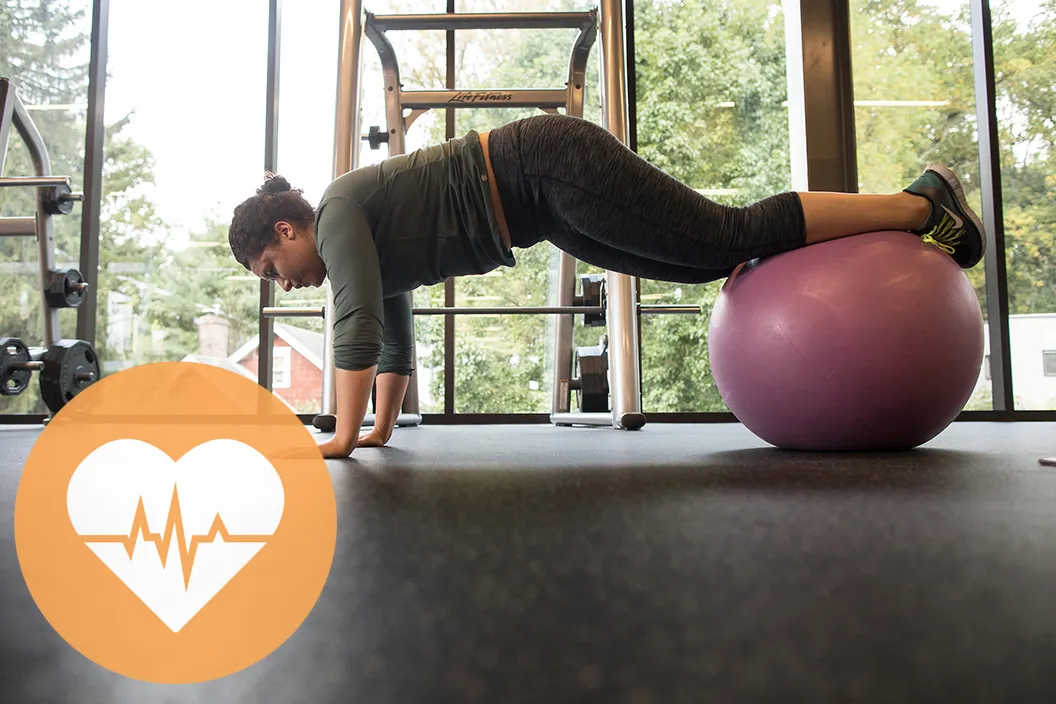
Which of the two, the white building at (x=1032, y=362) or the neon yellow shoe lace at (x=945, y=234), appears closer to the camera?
the neon yellow shoe lace at (x=945, y=234)

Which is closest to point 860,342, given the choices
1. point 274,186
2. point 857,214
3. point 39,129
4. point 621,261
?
point 857,214

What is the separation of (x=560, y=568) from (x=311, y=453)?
709 millimetres

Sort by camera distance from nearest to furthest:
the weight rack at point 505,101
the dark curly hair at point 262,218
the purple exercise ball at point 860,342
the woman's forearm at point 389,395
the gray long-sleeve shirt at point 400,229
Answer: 1. the purple exercise ball at point 860,342
2. the gray long-sleeve shirt at point 400,229
3. the dark curly hair at point 262,218
4. the woman's forearm at point 389,395
5. the weight rack at point 505,101

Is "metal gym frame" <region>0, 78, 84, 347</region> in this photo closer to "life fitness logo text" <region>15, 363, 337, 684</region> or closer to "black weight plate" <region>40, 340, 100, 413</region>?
"black weight plate" <region>40, 340, 100, 413</region>

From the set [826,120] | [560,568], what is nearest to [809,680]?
[560,568]

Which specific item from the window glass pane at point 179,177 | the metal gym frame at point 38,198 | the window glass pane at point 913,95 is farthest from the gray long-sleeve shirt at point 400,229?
the window glass pane at point 913,95

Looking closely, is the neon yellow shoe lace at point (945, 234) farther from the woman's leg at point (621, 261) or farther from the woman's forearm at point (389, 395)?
the woman's forearm at point (389, 395)

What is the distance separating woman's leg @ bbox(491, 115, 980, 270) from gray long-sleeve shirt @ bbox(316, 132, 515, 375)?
8cm

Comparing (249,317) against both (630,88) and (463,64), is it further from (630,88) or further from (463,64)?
(630,88)

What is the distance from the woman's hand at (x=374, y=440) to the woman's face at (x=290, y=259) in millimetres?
360

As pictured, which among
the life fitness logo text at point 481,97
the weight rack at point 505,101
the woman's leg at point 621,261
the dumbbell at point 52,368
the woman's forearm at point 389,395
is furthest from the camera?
the dumbbell at point 52,368

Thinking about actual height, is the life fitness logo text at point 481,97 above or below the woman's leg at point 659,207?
above

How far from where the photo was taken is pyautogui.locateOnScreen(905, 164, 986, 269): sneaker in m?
1.29

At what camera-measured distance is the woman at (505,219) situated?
4.15ft
